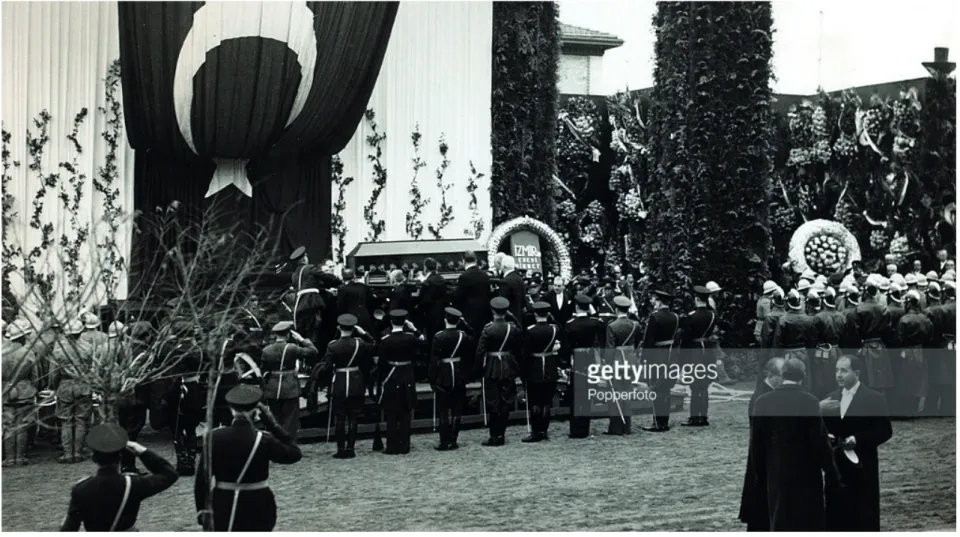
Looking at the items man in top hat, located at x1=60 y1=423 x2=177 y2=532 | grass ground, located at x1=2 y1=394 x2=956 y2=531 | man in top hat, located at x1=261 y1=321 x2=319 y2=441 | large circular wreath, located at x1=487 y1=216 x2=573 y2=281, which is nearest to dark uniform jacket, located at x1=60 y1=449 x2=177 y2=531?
man in top hat, located at x1=60 y1=423 x2=177 y2=532

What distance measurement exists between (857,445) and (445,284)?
681cm

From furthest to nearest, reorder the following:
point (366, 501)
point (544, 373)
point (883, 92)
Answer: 1. point (883, 92)
2. point (544, 373)
3. point (366, 501)

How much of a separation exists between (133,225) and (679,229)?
818 centimetres

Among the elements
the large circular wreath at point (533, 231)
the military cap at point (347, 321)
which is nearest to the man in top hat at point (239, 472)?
the military cap at point (347, 321)

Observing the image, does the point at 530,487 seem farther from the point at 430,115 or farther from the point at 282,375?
the point at 430,115

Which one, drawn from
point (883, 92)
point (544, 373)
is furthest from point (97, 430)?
point (883, 92)

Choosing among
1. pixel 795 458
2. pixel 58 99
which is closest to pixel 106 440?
pixel 795 458

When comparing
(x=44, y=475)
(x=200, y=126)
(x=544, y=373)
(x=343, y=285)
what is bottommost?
(x=44, y=475)

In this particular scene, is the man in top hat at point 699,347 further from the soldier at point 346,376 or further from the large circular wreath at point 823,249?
the large circular wreath at point 823,249

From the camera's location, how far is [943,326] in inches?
506

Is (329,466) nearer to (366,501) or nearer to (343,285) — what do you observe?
(366,501)

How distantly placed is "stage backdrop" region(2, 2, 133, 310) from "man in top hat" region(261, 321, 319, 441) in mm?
4564

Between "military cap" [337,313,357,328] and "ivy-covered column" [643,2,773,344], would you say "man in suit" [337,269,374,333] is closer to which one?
"military cap" [337,313,357,328]

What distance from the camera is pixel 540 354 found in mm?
11406
